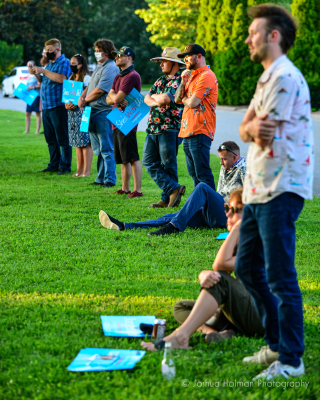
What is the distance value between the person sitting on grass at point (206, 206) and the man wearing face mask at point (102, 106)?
2900 millimetres

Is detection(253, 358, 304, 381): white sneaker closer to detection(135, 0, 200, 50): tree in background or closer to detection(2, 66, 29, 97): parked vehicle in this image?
detection(2, 66, 29, 97): parked vehicle

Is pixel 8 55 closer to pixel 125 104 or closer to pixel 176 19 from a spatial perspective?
pixel 176 19

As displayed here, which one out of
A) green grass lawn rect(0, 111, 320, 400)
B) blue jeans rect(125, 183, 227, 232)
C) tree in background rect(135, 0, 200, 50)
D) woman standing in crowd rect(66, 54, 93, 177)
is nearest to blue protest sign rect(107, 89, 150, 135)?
green grass lawn rect(0, 111, 320, 400)

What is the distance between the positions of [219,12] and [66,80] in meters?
A: 20.9

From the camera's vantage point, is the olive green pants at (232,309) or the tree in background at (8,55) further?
the tree in background at (8,55)

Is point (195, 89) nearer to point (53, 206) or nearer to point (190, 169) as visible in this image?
point (190, 169)

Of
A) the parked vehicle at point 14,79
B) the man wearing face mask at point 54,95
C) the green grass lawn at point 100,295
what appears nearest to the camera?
the green grass lawn at point 100,295

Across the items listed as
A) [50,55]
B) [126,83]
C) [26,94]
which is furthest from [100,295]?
[26,94]

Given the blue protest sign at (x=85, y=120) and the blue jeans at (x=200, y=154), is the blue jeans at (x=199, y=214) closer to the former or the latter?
the blue jeans at (x=200, y=154)

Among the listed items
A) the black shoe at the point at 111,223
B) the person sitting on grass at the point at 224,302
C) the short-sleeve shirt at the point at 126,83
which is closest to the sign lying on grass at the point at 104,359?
the person sitting on grass at the point at 224,302

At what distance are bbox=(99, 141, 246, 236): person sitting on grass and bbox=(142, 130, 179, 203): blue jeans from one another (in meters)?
1.26

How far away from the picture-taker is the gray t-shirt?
8945 mm

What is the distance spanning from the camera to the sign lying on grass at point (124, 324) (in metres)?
3.45

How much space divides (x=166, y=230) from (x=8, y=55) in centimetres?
4186
